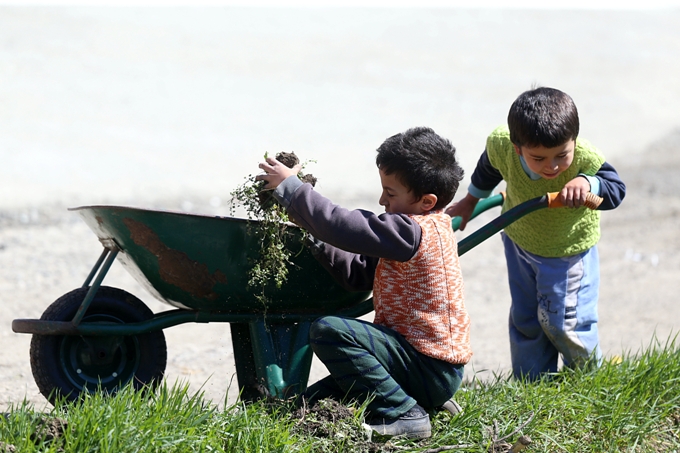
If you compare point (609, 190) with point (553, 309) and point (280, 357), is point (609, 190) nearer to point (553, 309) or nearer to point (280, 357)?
point (553, 309)

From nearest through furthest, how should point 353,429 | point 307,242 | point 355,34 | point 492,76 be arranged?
point 353,429, point 307,242, point 492,76, point 355,34

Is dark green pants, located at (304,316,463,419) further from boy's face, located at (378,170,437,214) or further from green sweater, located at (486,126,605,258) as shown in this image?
green sweater, located at (486,126,605,258)

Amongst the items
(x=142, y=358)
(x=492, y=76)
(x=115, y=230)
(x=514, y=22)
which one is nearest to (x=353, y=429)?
(x=142, y=358)

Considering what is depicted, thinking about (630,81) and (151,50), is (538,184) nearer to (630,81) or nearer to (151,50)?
(151,50)

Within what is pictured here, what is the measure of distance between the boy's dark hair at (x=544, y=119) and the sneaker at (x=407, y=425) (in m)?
1.09

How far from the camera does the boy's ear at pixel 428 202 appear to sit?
275 centimetres

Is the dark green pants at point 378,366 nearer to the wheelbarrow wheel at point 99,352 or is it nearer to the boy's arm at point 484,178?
the wheelbarrow wheel at point 99,352

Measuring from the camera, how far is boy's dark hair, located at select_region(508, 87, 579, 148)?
3.02m

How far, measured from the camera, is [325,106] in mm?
16266

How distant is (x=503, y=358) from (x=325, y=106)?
11.8 meters

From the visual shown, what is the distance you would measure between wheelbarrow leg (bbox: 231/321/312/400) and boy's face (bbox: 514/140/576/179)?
1.06 metres

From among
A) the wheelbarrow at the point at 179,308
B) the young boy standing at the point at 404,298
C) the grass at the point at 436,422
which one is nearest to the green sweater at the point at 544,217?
the wheelbarrow at the point at 179,308

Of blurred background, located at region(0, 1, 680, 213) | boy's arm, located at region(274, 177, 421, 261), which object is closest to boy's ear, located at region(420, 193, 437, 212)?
boy's arm, located at region(274, 177, 421, 261)

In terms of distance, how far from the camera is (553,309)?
3475 mm
